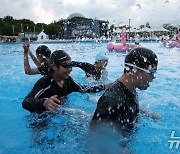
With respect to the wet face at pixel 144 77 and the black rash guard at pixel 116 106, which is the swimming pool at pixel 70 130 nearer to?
the black rash guard at pixel 116 106

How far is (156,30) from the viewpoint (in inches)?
1780

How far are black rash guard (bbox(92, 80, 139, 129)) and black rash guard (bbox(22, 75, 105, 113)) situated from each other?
1.00m

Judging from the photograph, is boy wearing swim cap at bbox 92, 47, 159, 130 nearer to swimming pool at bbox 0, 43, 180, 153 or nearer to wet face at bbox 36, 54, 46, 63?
swimming pool at bbox 0, 43, 180, 153

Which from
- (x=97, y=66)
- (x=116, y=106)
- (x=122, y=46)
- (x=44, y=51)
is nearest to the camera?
(x=116, y=106)

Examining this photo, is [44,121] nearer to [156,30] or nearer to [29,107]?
[29,107]

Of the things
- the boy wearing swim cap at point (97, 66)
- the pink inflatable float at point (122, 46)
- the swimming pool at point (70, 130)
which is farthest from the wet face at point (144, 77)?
the pink inflatable float at point (122, 46)

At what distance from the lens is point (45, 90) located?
11.3 ft

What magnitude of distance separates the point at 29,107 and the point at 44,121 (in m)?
0.74

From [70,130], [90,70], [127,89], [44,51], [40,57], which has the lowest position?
[70,130]

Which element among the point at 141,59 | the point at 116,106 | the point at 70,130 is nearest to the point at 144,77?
the point at 141,59

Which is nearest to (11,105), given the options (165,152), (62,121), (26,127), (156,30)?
(26,127)

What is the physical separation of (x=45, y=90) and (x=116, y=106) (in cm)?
158

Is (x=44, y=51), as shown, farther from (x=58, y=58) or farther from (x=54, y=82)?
(x=58, y=58)

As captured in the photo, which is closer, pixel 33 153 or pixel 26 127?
pixel 33 153
